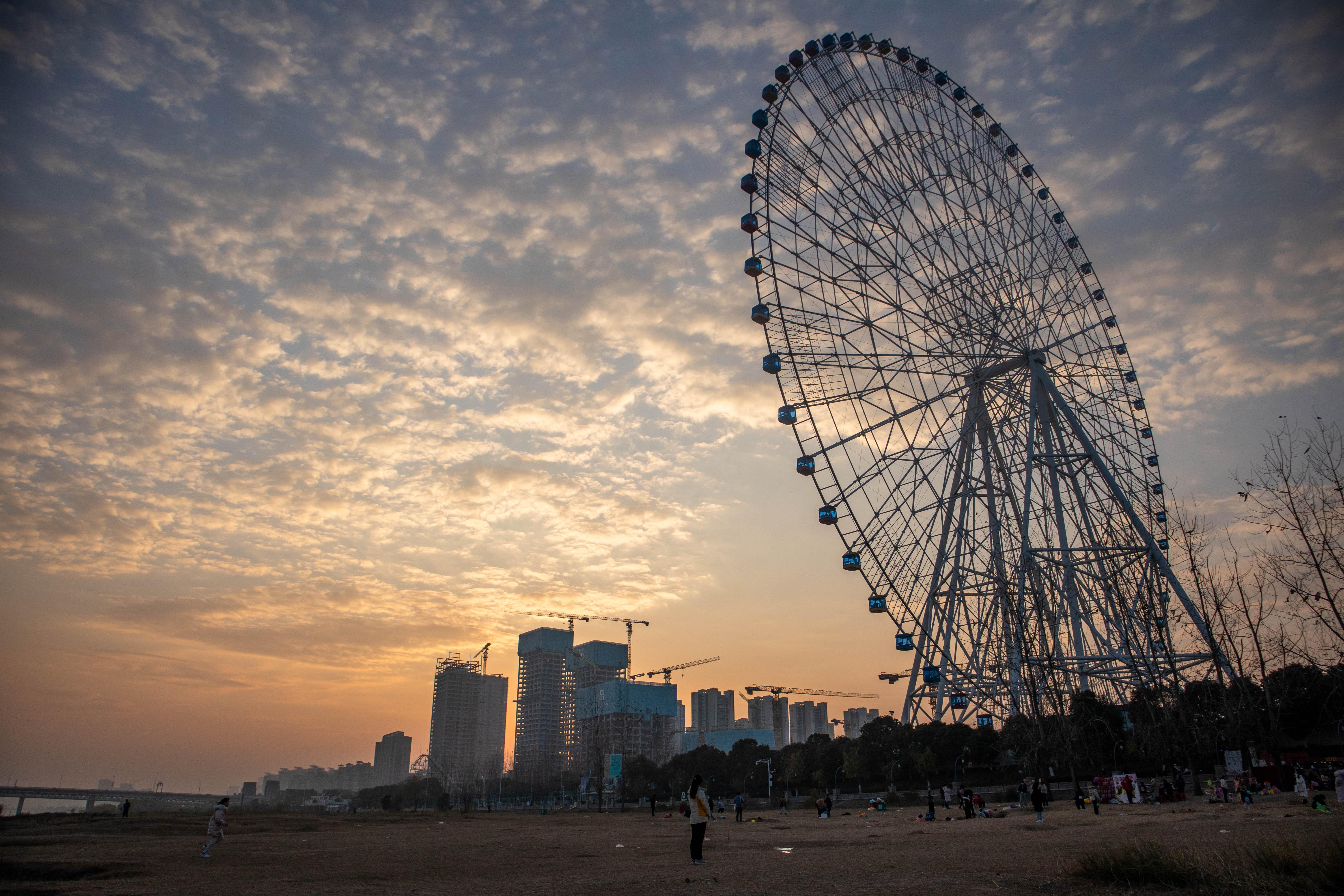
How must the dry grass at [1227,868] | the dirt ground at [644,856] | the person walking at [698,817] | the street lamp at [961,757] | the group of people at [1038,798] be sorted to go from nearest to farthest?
the dry grass at [1227,868] < the dirt ground at [644,856] < the person walking at [698,817] < the group of people at [1038,798] < the street lamp at [961,757]

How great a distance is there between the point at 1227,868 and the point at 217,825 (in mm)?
24992

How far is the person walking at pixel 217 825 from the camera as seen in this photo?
2275cm

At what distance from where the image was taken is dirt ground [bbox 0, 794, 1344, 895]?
13.2 meters

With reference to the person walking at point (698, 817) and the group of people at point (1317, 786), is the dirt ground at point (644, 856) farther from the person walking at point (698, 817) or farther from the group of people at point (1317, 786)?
the group of people at point (1317, 786)

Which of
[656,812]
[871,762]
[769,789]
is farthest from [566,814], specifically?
[871,762]

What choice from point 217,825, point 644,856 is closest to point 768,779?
point 217,825

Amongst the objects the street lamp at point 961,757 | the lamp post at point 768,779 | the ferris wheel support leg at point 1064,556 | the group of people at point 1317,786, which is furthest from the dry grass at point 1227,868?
the lamp post at point 768,779

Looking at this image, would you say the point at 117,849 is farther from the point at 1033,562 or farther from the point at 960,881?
the point at 1033,562

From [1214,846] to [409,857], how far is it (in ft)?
60.0

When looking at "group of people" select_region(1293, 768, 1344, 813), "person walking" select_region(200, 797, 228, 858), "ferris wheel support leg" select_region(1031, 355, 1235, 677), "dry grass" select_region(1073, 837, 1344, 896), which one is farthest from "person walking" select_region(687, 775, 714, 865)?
"ferris wheel support leg" select_region(1031, 355, 1235, 677)

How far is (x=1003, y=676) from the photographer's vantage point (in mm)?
39719

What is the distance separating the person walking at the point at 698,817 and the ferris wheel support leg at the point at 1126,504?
31060 mm

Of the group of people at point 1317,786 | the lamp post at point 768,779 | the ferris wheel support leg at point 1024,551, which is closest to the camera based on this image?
the group of people at point 1317,786

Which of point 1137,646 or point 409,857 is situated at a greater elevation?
point 1137,646
